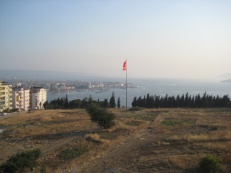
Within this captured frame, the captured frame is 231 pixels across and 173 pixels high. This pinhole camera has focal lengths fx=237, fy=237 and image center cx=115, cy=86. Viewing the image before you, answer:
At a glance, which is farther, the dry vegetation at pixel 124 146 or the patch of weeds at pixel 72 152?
the patch of weeds at pixel 72 152

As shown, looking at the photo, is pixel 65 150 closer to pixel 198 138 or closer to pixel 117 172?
pixel 117 172

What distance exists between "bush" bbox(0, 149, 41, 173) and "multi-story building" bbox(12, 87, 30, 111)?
70.0 metres

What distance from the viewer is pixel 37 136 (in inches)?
824

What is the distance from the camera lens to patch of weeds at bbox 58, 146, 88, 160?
48.8 ft

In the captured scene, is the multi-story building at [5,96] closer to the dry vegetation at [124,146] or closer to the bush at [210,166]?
the dry vegetation at [124,146]

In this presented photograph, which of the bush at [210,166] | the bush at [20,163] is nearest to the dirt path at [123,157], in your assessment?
the bush at [20,163]

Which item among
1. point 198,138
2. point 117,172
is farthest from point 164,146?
point 117,172

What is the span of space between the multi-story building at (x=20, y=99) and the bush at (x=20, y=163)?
70.0 m

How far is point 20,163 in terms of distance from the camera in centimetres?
1144

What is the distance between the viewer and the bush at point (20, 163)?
11.1m

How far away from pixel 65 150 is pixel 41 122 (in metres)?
13.5

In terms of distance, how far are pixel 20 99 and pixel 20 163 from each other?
76.9 meters

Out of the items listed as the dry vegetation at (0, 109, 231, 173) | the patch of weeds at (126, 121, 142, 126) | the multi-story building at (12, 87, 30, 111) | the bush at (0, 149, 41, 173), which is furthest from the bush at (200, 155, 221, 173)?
the multi-story building at (12, 87, 30, 111)

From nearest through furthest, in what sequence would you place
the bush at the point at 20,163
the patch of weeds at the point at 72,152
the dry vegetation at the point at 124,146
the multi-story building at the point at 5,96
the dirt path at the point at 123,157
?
the bush at the point at 20,163
the dirt path at the point at 123,157
the dry vegetation at the point at 124,146
the patch of weeds at the point at 72,152
the multi-story building at the point at 5,96
